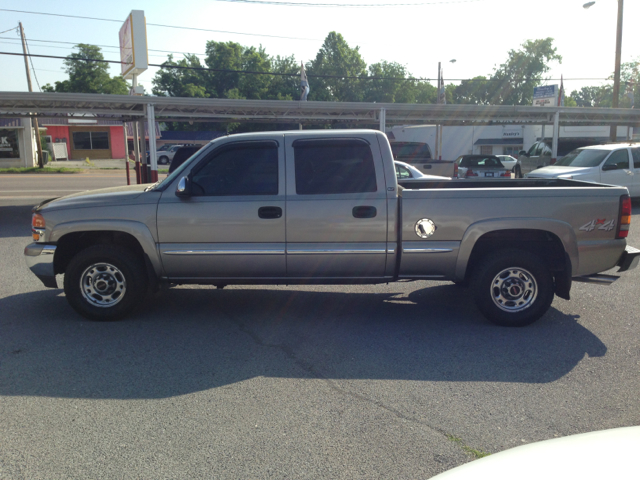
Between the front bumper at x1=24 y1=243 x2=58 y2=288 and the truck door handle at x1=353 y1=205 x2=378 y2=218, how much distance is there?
3144 mm

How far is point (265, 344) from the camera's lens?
5.22 metres

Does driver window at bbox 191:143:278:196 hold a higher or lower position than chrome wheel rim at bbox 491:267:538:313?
higher

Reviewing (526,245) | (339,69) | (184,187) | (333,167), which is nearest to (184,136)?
(339,69)

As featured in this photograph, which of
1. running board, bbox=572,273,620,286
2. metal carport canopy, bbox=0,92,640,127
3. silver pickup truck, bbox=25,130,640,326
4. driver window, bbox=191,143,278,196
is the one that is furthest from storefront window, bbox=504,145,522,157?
driver window, bbox=191,143,278,196

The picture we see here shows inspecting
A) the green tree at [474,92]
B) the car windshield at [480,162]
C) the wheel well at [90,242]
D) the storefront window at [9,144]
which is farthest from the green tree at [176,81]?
the wheel well at [90,242]

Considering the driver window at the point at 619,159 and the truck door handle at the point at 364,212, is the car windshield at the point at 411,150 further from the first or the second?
the truck door handle at the point at 364,212

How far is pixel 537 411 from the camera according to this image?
3855 millimetres

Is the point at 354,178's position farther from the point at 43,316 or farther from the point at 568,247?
the point at 43,316

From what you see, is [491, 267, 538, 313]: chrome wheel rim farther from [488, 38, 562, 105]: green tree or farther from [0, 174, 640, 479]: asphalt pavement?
[488, 38, 562, 105]: green tree

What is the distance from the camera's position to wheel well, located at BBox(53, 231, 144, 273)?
5.84 m

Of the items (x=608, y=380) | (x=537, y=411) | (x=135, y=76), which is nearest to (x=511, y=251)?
(x=608, y=380)

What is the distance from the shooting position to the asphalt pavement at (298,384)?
3.31m

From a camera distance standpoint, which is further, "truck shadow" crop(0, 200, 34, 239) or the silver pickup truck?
"truck shadow" crop(0, 200, 34, 239)

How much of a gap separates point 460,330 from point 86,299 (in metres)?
3.90
